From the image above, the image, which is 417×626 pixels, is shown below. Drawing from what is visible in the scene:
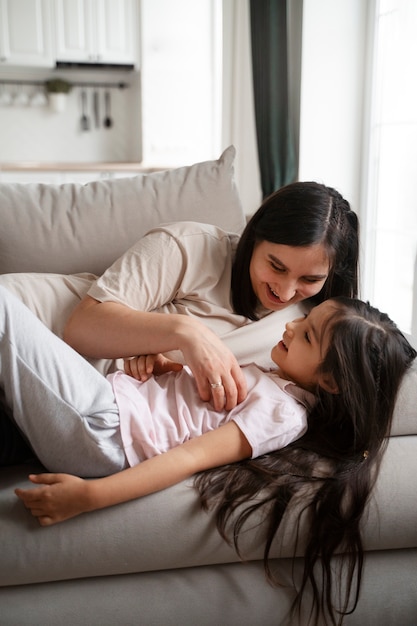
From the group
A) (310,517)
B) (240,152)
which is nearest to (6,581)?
(310,517)

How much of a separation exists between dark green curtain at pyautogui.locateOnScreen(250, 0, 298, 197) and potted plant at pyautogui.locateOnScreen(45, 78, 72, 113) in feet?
5.33

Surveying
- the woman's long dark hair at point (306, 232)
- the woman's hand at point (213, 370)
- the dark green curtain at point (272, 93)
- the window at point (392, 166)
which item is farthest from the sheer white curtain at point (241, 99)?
the woman's hand at point (213, 370)

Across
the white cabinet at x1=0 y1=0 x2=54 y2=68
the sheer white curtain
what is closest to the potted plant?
the white cabinet at x1=0 y1=0 x2=54 y2=68

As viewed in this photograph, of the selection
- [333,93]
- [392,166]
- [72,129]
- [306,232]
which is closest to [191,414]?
[306,232]

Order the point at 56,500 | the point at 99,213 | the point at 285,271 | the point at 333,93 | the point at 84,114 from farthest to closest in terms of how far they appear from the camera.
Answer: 1. the point at 84,114
2. the point at 333,93
3. the point at 99,213
4. the point at 285,271
5. the point at 56,500

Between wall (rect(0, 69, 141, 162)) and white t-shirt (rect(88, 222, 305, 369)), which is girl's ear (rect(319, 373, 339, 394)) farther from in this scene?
wall (rect(0, 69, 141, 162))

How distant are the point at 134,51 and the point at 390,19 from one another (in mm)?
2214

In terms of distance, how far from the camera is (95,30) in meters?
4.74

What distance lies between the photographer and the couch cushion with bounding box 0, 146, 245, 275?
163 cm

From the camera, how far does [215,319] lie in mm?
1486

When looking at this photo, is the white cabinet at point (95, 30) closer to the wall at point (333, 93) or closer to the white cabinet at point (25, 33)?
the white cabinet at point (25, 33)

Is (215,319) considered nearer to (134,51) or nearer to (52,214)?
(52,214)

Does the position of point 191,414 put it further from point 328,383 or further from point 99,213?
point 99,213

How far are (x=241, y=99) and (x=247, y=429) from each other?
157 inches
